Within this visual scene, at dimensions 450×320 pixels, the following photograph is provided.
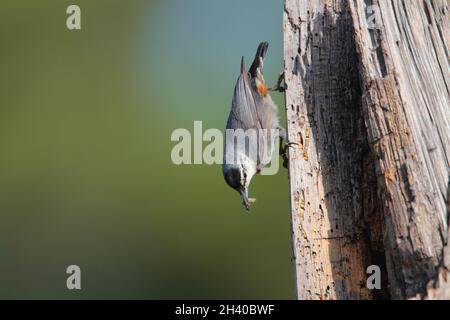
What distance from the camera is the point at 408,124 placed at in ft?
11.2

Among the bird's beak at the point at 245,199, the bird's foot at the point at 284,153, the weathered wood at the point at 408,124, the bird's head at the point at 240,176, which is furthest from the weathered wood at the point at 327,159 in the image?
the bird's beak at the point at 245,199

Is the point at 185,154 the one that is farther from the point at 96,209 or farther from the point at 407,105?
the point at 407,105

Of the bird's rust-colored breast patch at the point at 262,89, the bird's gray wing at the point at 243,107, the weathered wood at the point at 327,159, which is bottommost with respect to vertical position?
the weathered wood at the point at 327,159

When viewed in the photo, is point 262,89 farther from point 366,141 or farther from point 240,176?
point 366,141

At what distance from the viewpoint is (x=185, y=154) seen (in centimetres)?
639

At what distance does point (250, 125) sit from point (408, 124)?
7.00ft

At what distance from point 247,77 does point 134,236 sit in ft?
7.95

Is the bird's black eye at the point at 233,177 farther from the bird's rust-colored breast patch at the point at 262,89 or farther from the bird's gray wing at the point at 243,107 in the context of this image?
the bird's rust-colored breast patch at the point at 262,89

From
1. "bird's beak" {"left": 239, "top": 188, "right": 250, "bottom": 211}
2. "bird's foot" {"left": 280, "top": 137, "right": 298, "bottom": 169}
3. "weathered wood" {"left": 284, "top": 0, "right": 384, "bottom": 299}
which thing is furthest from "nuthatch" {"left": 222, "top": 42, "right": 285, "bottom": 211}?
"weathered wood" {"left": 284, "top": 0, "right": 384, "bottom": 299}

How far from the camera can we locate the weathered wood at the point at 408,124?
320 centimetres

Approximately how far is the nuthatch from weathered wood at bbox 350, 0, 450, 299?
1.48m

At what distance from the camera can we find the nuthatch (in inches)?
206

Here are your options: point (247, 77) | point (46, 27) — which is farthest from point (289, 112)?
point (46, 27)

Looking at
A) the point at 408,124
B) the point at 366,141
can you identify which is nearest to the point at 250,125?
the point at 366,141
